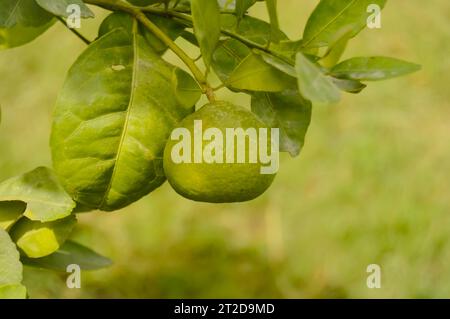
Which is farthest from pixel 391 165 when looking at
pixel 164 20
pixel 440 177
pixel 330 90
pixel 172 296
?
pixel 330 90

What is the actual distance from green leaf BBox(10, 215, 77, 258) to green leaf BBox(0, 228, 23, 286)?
0.19 ft

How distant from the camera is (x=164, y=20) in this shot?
80cm

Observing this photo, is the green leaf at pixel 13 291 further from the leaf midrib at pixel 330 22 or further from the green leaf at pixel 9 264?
the leaf midrib at pixel 330 22

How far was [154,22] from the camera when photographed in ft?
2.62

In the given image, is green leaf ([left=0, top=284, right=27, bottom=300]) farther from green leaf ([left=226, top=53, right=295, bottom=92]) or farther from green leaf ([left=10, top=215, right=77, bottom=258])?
green leaf ([left=226, top=53, right=295, bottom=92])

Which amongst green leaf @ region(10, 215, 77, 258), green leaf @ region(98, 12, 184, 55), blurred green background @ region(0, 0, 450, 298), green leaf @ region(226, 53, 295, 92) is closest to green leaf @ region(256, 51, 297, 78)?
green leaf @ region(226, 53, 295, 92)

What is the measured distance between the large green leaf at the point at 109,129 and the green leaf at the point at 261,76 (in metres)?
0.06

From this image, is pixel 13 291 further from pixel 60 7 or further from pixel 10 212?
pixel 60 7

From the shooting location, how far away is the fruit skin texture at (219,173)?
63 centimetres

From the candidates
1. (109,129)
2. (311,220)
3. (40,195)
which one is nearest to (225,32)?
(109,129)

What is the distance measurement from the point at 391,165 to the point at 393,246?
1.10 feet

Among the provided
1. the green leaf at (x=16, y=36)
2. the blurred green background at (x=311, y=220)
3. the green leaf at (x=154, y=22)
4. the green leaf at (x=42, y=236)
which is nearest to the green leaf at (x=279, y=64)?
the green leaf at (x=154, y=22)

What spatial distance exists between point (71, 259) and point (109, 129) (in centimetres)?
29

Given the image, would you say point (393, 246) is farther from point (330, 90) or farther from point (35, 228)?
point (330, 90)
